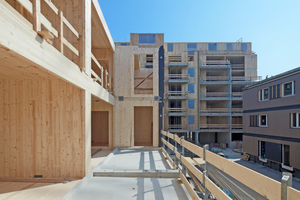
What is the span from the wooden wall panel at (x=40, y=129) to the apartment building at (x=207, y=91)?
56.9 ft

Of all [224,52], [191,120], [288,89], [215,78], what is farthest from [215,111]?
[288,89]

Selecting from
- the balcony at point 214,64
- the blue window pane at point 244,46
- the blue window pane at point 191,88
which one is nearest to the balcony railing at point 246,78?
the balcony at point 214,64

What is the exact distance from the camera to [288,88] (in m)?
12.0

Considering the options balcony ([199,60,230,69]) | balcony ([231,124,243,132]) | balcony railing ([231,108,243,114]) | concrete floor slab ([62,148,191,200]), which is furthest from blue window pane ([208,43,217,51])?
concrete floor slab ([62,148,191,200])

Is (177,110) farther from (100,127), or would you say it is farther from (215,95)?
(100,127)

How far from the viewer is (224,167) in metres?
1.70

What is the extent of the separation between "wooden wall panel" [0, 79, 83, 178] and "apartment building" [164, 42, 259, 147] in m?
17.4

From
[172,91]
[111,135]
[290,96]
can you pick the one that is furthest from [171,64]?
[111,135]

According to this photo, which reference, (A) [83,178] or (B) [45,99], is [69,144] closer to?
(A) [83,178]

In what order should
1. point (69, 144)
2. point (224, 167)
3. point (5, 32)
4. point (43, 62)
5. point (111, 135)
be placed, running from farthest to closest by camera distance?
1. point (111, 135)
2. point (69, 144)
3. point (43, 62)
4. point (224, 167)
5. point (5, 32)

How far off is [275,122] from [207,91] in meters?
12.0

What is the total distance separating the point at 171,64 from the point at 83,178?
1955 centimetres

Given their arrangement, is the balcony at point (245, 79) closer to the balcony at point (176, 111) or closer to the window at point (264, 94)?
the window at point (264, 94)

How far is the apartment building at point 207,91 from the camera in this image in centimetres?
2139
